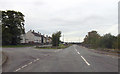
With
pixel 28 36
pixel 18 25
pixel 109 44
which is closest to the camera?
pixel 109 44

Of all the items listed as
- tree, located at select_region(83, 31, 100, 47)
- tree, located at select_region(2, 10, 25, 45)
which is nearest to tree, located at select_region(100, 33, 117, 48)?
tree, located at select_region(83, 31, 100, 47)

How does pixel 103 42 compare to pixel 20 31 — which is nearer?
pixel 103 42

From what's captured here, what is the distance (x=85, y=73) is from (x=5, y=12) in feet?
196

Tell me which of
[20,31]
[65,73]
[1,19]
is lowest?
[65,73]

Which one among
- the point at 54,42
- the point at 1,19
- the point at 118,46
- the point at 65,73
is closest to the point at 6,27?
the point at 1,19

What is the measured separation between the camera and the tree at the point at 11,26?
191ft

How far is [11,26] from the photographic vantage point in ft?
197

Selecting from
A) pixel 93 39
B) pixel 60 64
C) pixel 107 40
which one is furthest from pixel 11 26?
pixel 60 64

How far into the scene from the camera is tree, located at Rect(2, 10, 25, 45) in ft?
191

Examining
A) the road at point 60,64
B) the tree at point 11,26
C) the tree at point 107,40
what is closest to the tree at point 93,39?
the tree at point 107,40

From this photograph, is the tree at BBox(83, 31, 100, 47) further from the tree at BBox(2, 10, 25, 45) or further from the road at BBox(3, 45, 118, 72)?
the tree at BBox(2, 10, 25, 45)

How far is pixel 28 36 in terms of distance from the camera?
106250 millimetres

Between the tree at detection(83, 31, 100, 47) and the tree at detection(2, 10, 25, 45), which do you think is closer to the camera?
the tree at detection(83, 31, 100, 47)

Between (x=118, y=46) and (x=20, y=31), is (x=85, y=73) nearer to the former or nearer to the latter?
(x=118, y=46)
